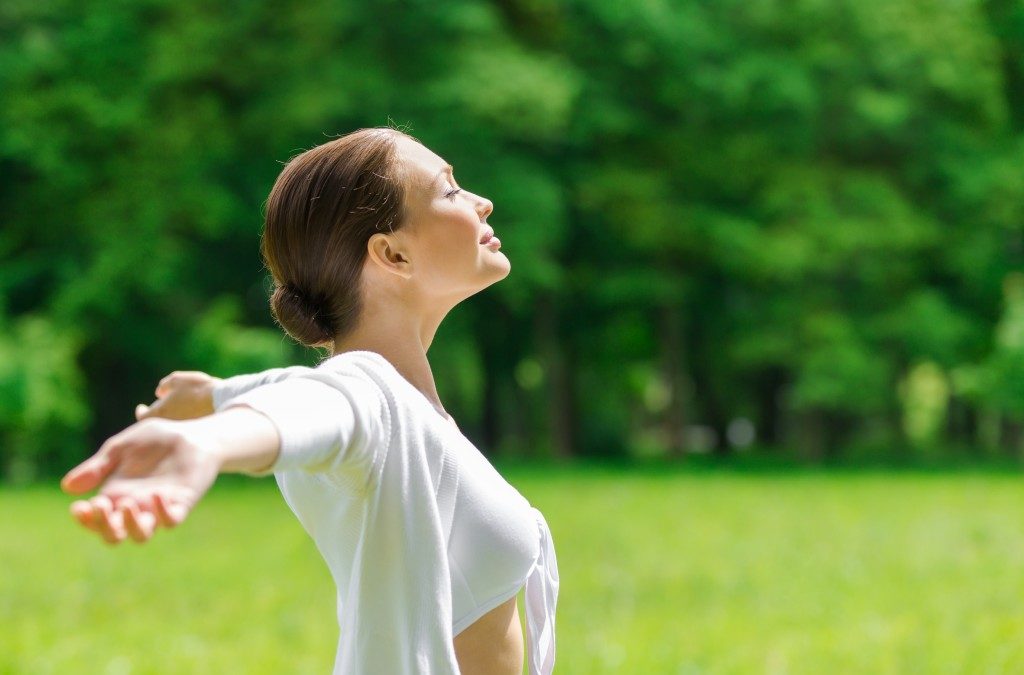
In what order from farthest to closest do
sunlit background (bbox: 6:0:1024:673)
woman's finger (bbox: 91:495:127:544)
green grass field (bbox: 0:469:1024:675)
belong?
sunlit background (bbox: 6:0:1024:673), green grass field (bbox: 0:469:1024:675), woman's finger (bbox: 91:495:127:544)

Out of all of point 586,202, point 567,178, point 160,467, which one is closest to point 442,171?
point 160,467

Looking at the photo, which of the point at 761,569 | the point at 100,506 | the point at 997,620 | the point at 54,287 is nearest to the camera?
the point at 100,506

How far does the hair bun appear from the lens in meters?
2.12

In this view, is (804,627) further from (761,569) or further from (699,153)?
(699,153)

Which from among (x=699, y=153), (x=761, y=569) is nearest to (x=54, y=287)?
(x=699, y=153)

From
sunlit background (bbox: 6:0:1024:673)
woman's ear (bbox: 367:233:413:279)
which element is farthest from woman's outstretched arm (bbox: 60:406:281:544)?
sunlit background (bbox: 6:0:1024:673)

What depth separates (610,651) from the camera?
21.4 feet

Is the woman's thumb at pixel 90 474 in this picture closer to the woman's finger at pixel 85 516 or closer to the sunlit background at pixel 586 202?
the woman's finger at pixel 85 516

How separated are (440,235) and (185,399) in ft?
1.59

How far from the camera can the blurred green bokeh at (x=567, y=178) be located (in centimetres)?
2164

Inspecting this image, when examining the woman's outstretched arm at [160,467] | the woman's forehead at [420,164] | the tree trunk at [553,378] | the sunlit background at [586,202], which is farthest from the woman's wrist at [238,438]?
the tree trunk at [553,378]

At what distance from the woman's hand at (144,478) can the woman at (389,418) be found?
0.15 metres

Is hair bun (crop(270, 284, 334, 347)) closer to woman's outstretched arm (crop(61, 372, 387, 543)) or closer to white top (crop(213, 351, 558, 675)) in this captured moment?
white top (crop(213, 351, 558, 675))

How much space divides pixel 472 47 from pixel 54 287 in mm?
8777
